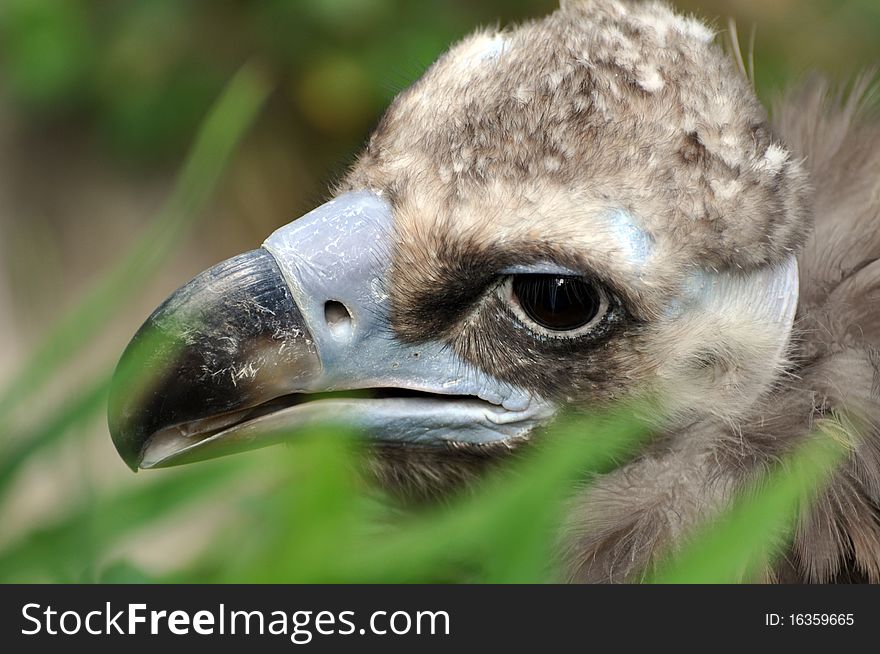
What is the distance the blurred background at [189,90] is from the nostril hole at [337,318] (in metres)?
1.73

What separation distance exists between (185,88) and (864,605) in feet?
10.7

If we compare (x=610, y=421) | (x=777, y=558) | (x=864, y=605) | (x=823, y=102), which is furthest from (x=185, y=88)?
(x=864, y=605)

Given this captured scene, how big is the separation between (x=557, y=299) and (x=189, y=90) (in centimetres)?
253

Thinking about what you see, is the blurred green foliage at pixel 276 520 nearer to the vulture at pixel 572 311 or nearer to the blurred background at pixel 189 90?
the vulture at pixel 572 311

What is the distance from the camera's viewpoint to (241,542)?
2.34 feet

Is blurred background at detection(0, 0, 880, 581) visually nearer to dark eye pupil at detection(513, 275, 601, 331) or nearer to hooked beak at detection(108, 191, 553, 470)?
hooked beak at detection(108, 191, 553, 470)

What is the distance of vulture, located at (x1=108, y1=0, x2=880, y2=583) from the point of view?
1.60 meters

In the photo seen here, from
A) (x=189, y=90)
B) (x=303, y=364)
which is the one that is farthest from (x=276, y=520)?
(x=189, y=90)

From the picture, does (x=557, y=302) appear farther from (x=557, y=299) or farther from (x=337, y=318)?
(x=337, y=318)

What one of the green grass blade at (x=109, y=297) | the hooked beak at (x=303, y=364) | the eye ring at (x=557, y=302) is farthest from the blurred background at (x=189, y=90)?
the green grass blade at (x=109, y=297)

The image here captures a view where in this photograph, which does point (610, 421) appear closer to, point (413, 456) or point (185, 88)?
point (413, 456)

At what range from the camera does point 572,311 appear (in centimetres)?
166

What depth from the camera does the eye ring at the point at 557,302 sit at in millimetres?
1641

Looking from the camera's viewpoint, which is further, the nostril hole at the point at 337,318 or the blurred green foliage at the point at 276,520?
the nostril hole at the point at 337,318
